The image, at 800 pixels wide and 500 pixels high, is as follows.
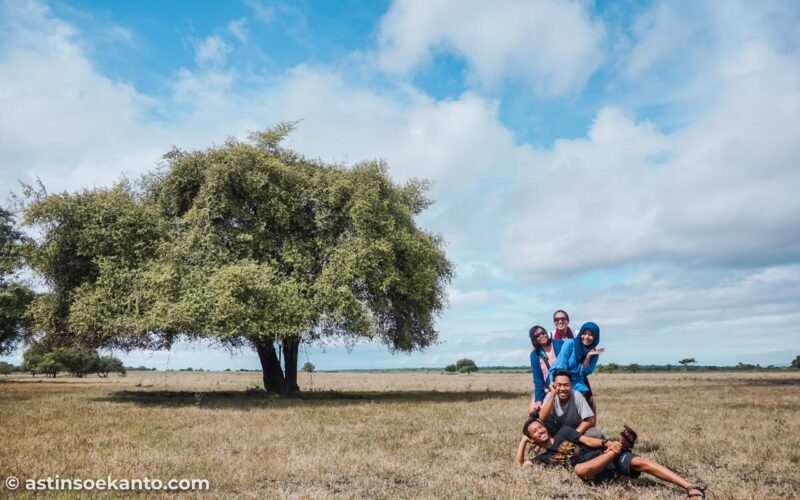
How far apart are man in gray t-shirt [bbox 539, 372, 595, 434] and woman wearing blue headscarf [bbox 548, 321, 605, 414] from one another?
1.83 feet

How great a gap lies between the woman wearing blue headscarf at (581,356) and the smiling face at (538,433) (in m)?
1.10

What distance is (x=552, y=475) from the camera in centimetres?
888

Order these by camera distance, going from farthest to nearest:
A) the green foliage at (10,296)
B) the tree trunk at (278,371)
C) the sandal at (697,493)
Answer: the green foliage at (10,296), the tree trunk at (278,371), the sandal at (697,493)

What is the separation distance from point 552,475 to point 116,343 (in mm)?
25672

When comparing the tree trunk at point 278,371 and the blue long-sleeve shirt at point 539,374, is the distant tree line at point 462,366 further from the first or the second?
the blue long-sleeve shirt at point 539,374

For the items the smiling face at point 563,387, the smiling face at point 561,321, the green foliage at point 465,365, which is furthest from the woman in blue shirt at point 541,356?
the green foliage at point 465,365

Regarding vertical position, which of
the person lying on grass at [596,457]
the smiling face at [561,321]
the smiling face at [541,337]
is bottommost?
the person lying on grass at [596,457]

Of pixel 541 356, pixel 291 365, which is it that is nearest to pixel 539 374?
pixel 541 356

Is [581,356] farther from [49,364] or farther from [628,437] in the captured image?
[49,364]

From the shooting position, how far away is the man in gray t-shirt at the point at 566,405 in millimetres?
9320

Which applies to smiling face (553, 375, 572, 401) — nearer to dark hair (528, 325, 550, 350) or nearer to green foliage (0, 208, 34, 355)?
dark hair (528, 325, 550, 350)

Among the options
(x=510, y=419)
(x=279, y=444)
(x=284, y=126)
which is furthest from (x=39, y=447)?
(x=284, y=126)

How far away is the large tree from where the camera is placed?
23.3 meters

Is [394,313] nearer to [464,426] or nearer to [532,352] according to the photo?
[464,426]
